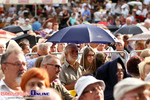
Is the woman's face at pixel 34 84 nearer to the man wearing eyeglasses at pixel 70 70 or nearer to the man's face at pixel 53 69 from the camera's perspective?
the man's face at pixel 53 69

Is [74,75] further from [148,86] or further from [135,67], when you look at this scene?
[148,86]

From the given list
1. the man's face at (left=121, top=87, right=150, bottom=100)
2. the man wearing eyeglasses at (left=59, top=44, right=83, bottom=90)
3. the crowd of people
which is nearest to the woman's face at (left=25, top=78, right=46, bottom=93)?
the crowd of people

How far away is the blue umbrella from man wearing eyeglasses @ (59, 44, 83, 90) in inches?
13.3

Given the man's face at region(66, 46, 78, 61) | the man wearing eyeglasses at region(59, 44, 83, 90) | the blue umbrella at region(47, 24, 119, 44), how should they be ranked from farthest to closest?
the blue umbrella at region(47, 24, 119, 44) → the man's face at region(66, 46, 78, 61) → the man wearing eyeglasses at region(59, 44, 83, 90)

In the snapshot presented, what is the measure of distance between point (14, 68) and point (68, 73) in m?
2.45

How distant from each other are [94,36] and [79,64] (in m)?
0.67

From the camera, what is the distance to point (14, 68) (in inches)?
198

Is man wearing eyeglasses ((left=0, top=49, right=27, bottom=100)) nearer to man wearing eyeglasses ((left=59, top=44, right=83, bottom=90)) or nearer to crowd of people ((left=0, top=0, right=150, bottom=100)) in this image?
crowd of people ((left=0, top=0, right=150, bottom=100))

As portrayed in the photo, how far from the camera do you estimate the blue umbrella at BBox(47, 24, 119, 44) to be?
784cm

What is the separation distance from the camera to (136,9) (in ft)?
75.4

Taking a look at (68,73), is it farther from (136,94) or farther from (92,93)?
(136,94)

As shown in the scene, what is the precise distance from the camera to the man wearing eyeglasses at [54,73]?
5.84 meters

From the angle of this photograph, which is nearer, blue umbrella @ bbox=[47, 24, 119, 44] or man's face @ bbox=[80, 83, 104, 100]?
man's face @ bbox=[80, 83, 104, 100]

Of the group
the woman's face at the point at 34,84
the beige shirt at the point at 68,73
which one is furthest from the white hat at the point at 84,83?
the beige shirt at the point at 68,73
